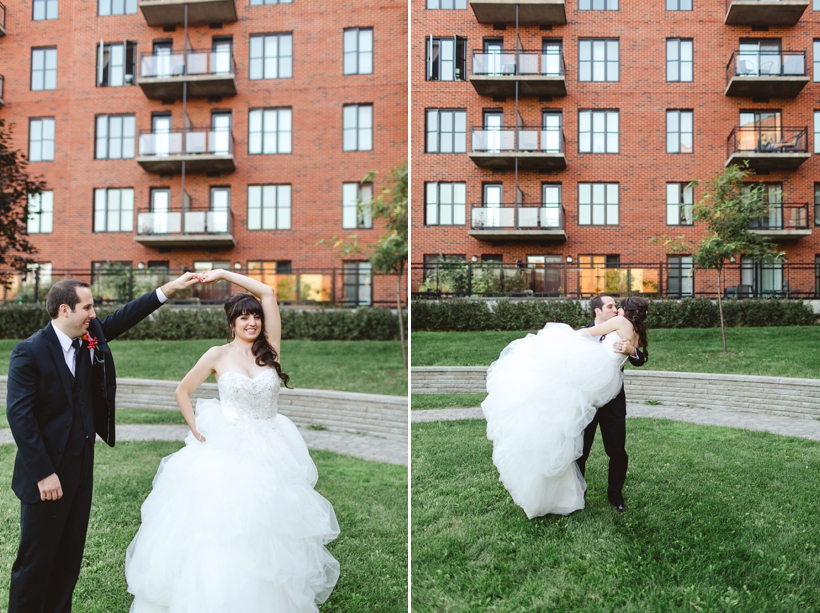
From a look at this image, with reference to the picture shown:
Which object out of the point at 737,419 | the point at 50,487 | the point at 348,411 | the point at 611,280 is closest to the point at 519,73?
the point at 611,280

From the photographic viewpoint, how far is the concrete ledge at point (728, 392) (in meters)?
2.43

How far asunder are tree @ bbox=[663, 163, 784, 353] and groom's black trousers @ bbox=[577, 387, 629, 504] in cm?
52

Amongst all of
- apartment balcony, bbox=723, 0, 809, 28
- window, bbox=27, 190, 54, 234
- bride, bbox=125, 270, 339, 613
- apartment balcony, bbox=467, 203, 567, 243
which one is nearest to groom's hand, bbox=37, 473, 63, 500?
bride, bbox=125, 270, 339, 613

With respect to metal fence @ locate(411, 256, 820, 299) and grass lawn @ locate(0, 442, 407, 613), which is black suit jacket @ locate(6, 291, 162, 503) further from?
metal fence @ locate(411, 256, 820, 299)

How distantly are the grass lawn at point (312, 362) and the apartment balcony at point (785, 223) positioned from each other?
2.64m

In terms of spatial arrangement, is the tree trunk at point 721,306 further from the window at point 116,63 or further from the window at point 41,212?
the window at point 41,212

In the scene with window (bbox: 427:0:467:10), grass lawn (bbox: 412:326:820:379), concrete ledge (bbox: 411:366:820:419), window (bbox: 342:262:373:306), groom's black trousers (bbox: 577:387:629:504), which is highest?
window (bbox: 427:0:467:10)

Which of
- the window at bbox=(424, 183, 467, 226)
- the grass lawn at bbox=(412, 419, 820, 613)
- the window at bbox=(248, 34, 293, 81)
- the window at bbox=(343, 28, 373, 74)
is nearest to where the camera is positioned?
the grass lawn at bbox=(412, 419, 820, 613)

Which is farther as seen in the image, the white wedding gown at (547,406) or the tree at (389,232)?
the tree at (389,232)

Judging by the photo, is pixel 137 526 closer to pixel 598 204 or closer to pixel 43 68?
pixel 43 68

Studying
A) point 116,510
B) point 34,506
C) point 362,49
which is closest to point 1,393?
point 116,510

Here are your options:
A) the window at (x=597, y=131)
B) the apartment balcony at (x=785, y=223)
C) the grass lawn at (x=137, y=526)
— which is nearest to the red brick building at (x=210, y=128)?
the grass lawn at (x=137, y=526)

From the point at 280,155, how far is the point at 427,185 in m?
1.92

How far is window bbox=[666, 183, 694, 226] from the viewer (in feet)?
8.41
